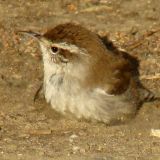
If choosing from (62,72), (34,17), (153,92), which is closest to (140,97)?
(153,92)

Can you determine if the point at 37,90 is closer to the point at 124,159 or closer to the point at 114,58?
the point at 114,58

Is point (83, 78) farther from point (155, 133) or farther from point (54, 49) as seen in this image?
point (155, 133)

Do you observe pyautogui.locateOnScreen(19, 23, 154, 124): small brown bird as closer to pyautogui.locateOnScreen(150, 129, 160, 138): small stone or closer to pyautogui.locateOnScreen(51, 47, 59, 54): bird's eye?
pyautogui.locateOnScreen(51, 47, 59, 54): bird's eye

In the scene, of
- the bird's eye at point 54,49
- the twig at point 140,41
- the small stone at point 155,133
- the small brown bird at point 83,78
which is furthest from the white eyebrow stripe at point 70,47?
the twig at point 140,41

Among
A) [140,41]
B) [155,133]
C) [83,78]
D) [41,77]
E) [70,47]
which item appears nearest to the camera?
[155,133]

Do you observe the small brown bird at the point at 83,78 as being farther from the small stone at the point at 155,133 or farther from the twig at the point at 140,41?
Answer: the twig at the point at 140,41

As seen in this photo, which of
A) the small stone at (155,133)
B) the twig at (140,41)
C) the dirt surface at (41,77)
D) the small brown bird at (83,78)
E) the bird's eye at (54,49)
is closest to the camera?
the dirt surface at (41,77)

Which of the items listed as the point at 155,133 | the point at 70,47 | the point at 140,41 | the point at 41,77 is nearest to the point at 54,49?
the point at 70,47
